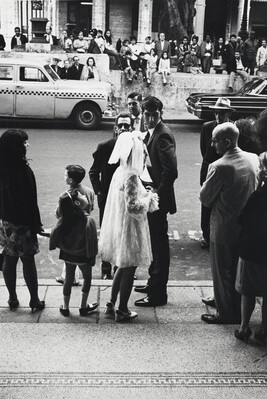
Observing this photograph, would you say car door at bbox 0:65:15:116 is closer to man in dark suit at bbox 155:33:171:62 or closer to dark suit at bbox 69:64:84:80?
dark suit at bbox 69:64:84:80

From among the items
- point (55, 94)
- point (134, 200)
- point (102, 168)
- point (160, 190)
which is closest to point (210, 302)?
point (160, 190)

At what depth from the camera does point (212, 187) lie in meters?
5.20

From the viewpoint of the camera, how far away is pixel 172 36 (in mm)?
27359

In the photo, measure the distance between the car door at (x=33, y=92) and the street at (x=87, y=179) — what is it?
1.90 ft

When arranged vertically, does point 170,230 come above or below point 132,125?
below

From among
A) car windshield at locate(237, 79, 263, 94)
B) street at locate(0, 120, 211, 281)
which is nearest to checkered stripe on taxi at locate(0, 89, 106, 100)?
street at locate(0, 120, 211, 281)

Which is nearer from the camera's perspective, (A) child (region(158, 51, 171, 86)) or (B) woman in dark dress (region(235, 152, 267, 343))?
(B) woman in dark dress (region(235, 152, 267, 343))

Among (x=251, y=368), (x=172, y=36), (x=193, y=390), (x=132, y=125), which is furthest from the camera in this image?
(x=172, y=36)

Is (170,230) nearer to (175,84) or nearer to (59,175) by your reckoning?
(59,175)

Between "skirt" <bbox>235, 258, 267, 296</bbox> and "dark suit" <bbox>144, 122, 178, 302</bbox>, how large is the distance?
3.41 ft

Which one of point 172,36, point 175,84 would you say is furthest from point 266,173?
point 172,36

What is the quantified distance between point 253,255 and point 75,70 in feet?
50.0

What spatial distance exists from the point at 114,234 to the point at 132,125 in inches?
53.5

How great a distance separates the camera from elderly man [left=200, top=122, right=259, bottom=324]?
17.0ft
